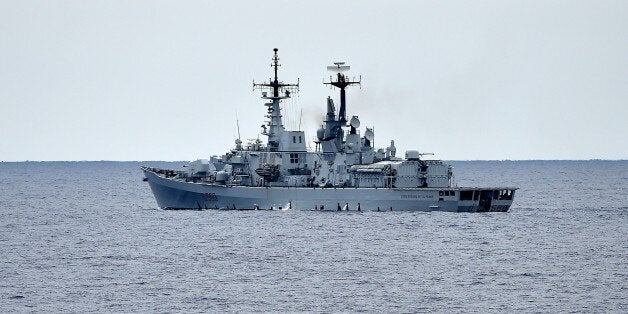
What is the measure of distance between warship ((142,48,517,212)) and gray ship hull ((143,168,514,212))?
76 mm

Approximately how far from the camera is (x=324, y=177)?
92062mm

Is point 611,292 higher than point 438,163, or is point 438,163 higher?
point 438,163

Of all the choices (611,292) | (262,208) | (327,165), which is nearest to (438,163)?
(327,165)

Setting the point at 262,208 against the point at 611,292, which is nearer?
the point at 611,292

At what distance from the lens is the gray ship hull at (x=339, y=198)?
8856 centimetres

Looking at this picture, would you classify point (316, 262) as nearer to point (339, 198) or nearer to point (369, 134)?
point (339, 198)

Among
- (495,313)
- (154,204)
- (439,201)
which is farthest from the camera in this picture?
(154,204)

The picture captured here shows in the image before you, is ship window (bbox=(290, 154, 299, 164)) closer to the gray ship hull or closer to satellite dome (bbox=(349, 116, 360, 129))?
the gray ship hull

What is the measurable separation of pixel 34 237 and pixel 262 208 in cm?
2016

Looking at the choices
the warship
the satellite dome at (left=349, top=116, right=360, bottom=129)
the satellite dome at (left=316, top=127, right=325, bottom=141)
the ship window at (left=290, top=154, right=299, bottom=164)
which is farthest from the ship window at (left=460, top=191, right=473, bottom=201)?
the ship window at (left=290, top=154, right=299, bottom=164)

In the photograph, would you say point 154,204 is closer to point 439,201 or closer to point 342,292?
point 439,201

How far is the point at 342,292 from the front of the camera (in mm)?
52188

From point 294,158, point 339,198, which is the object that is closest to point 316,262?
point 339,198

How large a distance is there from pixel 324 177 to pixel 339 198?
277 centimetres
